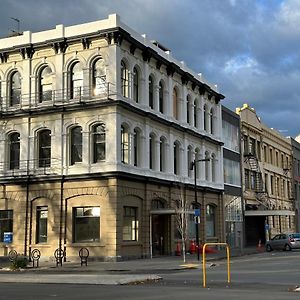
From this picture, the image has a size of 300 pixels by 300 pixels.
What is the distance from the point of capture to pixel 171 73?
4247 cm

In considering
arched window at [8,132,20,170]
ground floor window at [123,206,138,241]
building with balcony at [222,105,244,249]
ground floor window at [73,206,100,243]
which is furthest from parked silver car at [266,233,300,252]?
arched window at [8,132,20,170]

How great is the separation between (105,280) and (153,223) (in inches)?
773

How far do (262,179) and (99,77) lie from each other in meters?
31.9

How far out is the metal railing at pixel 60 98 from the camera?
115 feet

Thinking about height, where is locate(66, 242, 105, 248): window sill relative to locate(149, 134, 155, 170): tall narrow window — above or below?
below

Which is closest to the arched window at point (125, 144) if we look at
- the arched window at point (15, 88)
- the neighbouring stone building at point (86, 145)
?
the neighbouring stone building at point (86, 145)

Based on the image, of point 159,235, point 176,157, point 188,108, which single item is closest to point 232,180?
point 188,108

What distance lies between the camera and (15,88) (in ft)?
128

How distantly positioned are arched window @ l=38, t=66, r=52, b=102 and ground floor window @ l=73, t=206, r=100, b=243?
25.9ft

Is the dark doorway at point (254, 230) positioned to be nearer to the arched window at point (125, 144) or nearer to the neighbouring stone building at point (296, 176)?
the neighbouring stone building at point (296, 176)

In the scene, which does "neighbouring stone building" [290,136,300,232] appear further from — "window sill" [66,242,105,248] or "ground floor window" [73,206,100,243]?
"window sill" [66,242,105,248]

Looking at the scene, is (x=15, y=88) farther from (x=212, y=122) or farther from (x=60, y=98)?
(x=212, y=122)

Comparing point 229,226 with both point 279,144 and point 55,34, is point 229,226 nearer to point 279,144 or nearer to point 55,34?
point 279,144

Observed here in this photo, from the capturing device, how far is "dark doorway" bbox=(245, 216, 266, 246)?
193 ft
